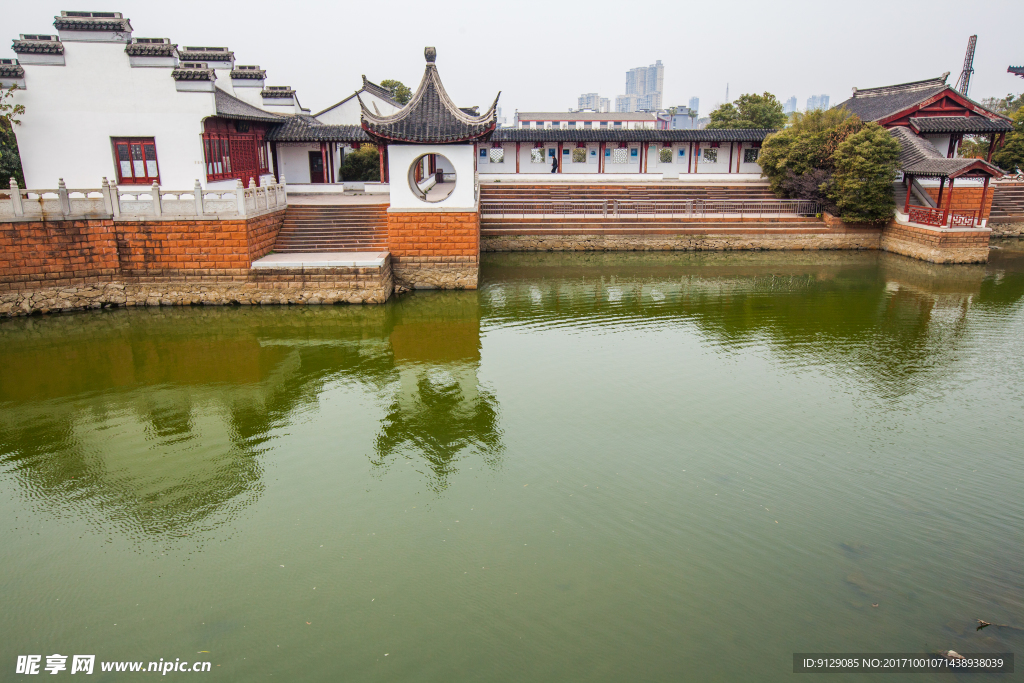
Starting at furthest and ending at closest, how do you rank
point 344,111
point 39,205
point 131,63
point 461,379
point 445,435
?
point 344,111
point 131,63
point 39,205
point 461,379
point 445,435

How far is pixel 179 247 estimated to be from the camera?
53.7 feet

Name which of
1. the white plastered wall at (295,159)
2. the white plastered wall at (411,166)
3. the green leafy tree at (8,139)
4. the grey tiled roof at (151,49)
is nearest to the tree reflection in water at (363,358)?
the white plastered wall at (411,166)

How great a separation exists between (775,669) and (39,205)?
17.9 metres

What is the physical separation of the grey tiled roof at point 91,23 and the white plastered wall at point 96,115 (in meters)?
0.40

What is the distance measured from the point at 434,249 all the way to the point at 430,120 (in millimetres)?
3395

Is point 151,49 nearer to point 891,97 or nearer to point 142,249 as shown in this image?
point 142,249

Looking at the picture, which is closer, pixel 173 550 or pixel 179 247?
pixel 173 550

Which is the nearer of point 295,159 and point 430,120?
point 430,120

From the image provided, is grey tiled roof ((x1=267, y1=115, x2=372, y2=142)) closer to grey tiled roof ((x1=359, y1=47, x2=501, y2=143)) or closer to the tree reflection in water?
grey tiled roof ((x1=359, y1=47, x2=501, y2=143))

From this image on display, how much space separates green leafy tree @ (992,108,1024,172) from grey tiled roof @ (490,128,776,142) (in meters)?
11.0

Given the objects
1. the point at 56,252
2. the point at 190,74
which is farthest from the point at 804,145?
the point at 56,252

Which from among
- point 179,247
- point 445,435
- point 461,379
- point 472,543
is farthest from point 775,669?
point 179,247

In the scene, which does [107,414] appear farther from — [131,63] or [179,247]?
[131,63]

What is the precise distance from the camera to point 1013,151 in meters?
31.6
